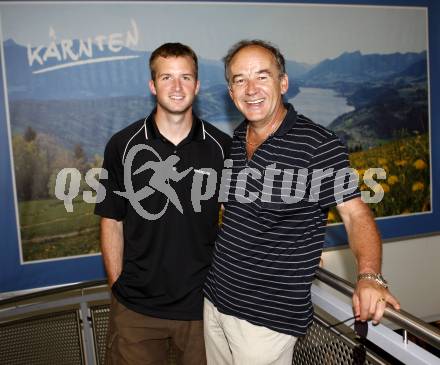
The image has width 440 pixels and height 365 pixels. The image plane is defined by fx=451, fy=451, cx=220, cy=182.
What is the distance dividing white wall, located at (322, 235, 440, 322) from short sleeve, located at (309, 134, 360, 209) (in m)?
2.53

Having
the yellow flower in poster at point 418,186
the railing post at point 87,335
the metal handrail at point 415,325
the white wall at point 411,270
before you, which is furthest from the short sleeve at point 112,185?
the yellow flower in poster at point 418,186

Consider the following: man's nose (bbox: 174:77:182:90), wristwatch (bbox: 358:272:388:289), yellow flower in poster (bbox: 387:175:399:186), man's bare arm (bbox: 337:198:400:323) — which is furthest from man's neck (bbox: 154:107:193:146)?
yellow flower in poster (bbox: 387:175:399:186)

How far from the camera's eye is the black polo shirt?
1.99 m

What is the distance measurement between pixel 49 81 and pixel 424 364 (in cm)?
280

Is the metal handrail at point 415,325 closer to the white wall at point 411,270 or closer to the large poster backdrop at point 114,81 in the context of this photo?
the large poster backdrop at point 114,81

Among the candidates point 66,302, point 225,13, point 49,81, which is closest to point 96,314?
point 66,302

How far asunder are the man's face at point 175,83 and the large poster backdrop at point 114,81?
50.2 inches

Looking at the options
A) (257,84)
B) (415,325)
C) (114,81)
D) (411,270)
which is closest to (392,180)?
(411,270)

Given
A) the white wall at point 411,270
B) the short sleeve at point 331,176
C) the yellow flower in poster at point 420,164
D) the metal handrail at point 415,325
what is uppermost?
the short sleeve at point 331,176

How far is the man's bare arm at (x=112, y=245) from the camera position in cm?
217

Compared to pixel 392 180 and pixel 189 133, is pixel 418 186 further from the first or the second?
pixel 189 133

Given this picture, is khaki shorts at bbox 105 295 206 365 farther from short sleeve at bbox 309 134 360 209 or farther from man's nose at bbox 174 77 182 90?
man's nose at bbox 174 77 182 90

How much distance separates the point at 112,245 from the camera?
219 cm

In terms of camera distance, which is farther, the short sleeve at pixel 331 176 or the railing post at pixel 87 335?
the railing post at pixel 87 335
